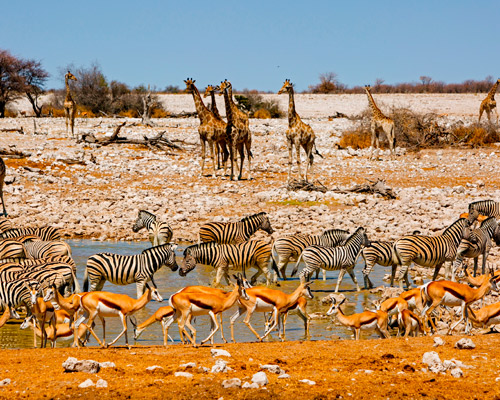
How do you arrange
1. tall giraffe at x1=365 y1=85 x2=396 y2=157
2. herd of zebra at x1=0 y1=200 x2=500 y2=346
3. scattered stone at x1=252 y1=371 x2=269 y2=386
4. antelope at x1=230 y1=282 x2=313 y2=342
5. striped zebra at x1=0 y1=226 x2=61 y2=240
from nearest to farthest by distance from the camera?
scattered stone at x1=252 y1=371 x2=269 y2=386 → herd of zebra at x1=0 y1=200 x2=500 y2=346 → antelope at x1=230 y1=282 x2=313 y2=342 → striped zebra at x1=0 y1=226 x2=61 y2=240 → tall giraffe at x1=365 y1=85 x2=396 y2=157

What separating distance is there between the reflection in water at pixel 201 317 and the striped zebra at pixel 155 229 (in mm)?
469

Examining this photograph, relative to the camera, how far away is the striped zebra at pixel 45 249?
11.6m

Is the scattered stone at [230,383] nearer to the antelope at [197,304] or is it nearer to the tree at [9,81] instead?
the antelope at [197,304]

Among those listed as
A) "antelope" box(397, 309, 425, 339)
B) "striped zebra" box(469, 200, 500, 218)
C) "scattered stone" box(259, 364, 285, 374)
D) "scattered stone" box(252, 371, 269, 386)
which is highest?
"striped zebra" box(469, 200, 500, 218)

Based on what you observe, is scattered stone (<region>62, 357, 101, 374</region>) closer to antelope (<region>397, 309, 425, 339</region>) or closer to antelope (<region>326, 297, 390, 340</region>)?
antelope (<region>326, 297, 390, 340</region>)

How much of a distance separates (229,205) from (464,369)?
12.2 m

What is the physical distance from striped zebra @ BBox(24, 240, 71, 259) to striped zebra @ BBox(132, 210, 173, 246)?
114 inches

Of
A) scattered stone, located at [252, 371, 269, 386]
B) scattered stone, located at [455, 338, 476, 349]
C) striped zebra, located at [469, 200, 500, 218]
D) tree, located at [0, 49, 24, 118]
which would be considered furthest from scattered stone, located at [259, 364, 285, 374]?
tree, located at [0, 49, 24, 118]

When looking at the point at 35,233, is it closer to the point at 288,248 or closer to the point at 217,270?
the point at 217,270

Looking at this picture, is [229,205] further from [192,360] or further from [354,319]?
[192,360]

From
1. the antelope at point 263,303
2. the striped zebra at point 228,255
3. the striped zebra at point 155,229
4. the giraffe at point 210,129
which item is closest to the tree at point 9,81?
the giraffe at point 210,129

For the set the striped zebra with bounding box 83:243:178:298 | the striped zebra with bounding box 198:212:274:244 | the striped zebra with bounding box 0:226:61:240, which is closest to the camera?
the striped zebra with bounding box 83:243:178:298

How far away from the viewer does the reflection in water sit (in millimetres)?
9086

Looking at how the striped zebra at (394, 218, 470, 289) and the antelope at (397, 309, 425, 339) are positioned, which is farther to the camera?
the striped zebra at (394, 218, 470, 289)
